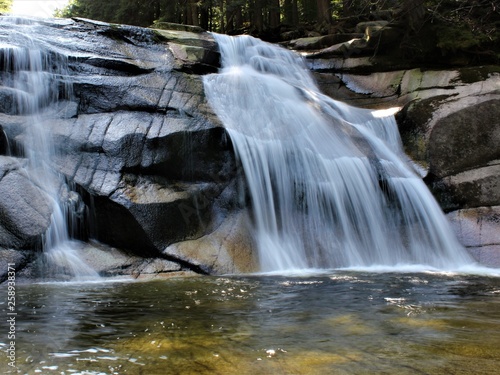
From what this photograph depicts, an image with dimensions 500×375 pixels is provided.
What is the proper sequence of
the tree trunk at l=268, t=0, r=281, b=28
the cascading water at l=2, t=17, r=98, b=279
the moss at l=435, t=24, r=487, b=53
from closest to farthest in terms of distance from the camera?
the cascading water at l=2, t=17, r=98, b=279, the moss at l=435, t=24, r=487, b=53, the tree trunk at l=268, t=0, r=281, b=28

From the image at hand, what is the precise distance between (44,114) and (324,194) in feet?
17.2

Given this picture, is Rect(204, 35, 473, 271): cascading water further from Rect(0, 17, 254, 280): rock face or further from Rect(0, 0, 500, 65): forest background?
Rect(0, 0, 500, 65): forest background

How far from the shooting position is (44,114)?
8.05m

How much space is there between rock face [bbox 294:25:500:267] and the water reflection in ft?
11.0

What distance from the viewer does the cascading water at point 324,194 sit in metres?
7.88

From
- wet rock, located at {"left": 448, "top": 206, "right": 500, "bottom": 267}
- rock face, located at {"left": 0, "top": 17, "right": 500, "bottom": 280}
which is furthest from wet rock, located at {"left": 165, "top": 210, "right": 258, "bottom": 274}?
wet rock, located at {"left": 448, "top": 206, "right": 500, "bottom": 267}

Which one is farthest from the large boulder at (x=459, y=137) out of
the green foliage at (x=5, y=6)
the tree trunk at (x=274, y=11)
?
the green foliage at (x=5, y=6)

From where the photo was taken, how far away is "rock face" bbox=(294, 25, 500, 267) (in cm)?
875

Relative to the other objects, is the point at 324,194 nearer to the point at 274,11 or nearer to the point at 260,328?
the point at 260,328

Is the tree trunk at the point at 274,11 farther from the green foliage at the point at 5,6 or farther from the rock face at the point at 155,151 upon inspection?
the green foliage at the point at 5,6

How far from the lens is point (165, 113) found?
8375 mm

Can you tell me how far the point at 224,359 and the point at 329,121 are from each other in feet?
25.3

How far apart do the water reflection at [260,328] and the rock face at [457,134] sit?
3366 millimetres

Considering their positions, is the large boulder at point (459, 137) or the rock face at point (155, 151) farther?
the large boulder at point (459, 137)
